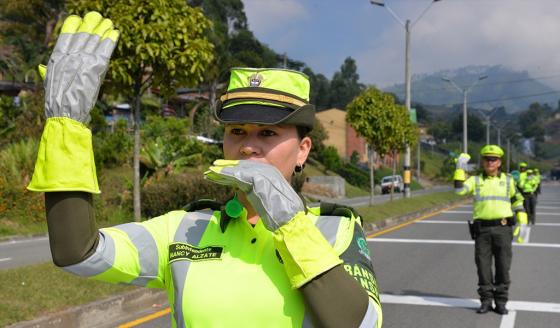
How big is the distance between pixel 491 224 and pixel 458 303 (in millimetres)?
1088

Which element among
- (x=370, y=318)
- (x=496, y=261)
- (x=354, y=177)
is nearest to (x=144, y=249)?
(x=370, y=318)

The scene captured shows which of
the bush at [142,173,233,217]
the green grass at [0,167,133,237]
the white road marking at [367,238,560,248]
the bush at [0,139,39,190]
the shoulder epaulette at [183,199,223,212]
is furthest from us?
A: the bush at [142,173,233,217]

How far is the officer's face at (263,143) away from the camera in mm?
Result: 1808

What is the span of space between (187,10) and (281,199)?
9291 millimetres

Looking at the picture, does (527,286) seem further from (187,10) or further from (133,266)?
(133,266)

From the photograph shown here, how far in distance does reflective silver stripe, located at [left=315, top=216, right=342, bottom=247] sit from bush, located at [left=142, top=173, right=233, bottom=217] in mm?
14887

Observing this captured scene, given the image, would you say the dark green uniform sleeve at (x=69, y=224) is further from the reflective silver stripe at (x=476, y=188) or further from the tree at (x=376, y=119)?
the tree at (x=376, y=119)

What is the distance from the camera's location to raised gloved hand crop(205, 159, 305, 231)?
5.06ft

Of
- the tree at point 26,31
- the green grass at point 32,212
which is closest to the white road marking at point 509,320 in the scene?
the green grass at point 32,212

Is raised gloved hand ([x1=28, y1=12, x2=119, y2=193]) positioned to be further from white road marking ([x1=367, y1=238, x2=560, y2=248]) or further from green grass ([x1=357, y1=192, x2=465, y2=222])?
green grass ([x1=357, y1=192, x2=465, y2=222])

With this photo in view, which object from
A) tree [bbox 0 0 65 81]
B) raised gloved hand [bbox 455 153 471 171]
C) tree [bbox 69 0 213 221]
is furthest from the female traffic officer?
tree [bbox 0 0 65 81]

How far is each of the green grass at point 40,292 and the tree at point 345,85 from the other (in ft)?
328

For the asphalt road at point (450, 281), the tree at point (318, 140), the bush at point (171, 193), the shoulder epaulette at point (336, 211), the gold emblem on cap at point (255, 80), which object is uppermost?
the tree at point (318, 140)

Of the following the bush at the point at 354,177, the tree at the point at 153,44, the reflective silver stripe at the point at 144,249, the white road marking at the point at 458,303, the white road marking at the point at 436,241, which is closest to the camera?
the reflective silver stripe at the point at 144,249
